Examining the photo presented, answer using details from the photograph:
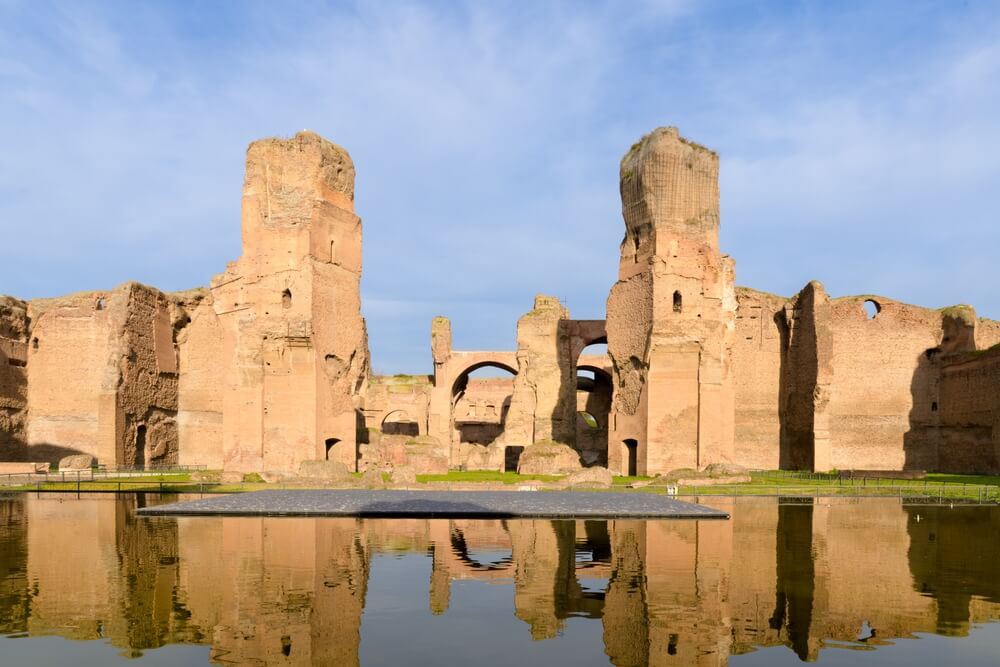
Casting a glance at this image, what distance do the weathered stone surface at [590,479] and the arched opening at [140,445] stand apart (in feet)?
57.3

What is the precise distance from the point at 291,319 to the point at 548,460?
29.7ft

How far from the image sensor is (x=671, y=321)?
81.0 feet

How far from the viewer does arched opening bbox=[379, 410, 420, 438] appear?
39344 mm

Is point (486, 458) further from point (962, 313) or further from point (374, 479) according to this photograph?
point (962, 313)

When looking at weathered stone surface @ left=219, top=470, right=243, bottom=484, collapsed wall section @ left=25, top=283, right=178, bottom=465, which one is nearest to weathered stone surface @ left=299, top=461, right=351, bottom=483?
weathered stone surface @ left=219, top=470, right=243, bottom=484

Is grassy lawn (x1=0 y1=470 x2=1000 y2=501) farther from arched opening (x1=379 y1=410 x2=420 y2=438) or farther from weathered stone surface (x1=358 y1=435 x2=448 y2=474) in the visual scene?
arched opening (x1=379 y1=410 x2=420 y2=438)

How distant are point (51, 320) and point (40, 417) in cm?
393

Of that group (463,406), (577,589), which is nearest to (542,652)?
(577,589)

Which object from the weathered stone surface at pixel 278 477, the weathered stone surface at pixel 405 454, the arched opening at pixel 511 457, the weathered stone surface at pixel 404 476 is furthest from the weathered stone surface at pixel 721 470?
the weathered stone surface at pixel 278 477

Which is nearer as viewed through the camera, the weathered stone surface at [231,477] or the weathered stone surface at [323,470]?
the weathered stone surface at [323,470]

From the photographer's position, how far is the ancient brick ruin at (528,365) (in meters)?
24.7

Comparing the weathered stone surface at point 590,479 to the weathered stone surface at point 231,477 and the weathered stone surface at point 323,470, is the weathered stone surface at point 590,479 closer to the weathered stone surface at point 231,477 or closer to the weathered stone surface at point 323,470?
the weathered stone surface at point 323,470

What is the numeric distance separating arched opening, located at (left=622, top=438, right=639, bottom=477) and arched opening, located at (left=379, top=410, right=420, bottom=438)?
50.3 ft

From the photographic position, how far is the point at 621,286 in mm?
26828
